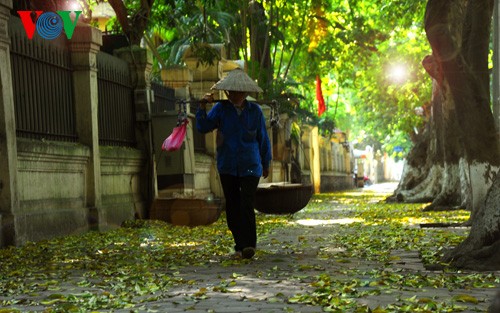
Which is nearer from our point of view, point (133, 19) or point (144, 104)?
point (144, 104)

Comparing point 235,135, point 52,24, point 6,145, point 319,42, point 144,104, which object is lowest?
point 235,135

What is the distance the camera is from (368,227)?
16.7 meters

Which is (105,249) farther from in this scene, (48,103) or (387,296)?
(387,296)

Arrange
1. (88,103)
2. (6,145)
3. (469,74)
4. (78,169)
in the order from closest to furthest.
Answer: (6,145) → (469,74) → (78,169) → (88,103)

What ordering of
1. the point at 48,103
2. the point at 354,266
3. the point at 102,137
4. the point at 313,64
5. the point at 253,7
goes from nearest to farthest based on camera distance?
the point at 354,266 < the point at 48,103 < the point at 102,137 < the point at 253,7 < the point at 313,64

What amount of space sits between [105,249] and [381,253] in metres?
3.30

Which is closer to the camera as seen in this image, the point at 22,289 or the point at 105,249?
the point at 22,289

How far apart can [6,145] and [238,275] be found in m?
4.58

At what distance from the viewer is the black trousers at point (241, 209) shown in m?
10.7

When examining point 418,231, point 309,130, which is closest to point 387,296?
point 418,231

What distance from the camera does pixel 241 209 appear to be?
35.1 ft

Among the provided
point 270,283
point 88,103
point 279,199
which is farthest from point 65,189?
point 270,283

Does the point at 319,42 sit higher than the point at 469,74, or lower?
higher

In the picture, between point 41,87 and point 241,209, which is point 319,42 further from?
→ point 241,209
